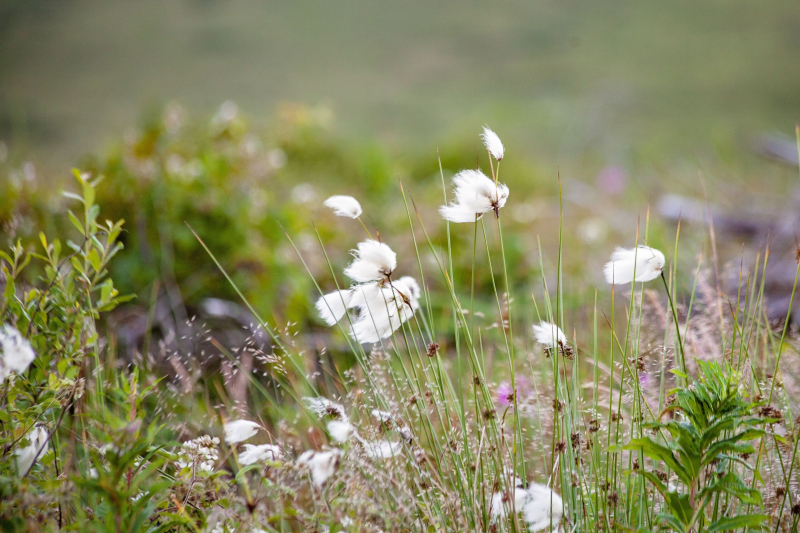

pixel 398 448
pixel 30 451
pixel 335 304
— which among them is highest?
pixel 335 304

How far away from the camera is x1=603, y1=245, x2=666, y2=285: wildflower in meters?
0.81

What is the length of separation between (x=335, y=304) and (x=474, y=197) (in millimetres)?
288

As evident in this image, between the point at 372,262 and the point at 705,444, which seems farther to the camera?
the point at 372,262

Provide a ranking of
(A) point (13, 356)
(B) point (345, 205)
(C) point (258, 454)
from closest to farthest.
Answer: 1. (A) point (13, 356)
2. (C) point (258, 454)
3. (B) point (345, 205)

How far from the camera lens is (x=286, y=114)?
4.30 m

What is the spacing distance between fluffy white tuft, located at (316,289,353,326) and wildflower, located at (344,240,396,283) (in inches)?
2.0

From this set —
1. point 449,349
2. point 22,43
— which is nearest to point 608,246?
point 449,349

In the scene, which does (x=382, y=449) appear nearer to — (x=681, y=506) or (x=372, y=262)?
(x=372, y=262)

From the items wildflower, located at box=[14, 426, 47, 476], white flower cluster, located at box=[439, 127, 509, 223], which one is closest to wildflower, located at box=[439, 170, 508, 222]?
white flower cluster, located at box=[439, 127, 509, 223]

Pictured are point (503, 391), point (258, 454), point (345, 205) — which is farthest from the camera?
point (503, 391)

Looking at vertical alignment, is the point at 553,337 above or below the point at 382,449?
above

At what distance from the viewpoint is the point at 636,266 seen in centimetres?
82

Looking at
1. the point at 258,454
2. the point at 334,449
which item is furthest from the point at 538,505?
the point at 258,454

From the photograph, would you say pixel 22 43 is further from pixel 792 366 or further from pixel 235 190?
pixel 792 366
